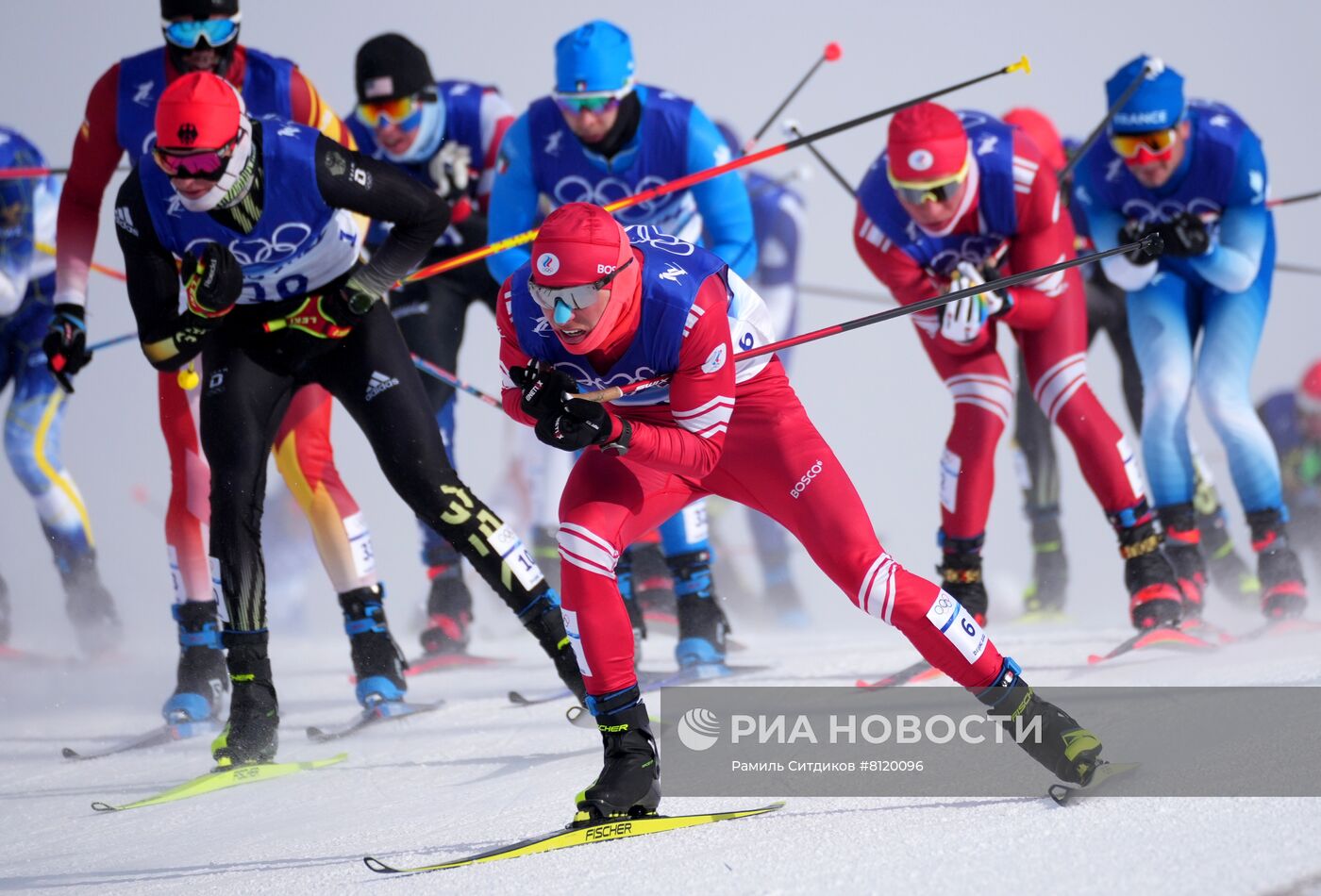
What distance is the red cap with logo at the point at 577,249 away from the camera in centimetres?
315

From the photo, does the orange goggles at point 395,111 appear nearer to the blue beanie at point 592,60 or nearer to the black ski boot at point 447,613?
the blue beanie at point 592,60

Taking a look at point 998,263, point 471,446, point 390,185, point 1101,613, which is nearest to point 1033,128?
point 998,263

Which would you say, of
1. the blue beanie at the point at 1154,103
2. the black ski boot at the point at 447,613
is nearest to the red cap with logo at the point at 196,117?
the black ski boot at the point at 447,613

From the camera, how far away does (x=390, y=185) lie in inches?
172

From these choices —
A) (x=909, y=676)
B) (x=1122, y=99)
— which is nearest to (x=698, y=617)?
(x=909, y=676)

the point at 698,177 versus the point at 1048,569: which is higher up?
the point at 698,177

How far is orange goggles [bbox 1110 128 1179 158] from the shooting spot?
5.49 meters

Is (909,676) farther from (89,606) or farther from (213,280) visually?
(89,606)

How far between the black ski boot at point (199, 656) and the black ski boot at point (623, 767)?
91.2 inches

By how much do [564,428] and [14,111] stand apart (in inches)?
365

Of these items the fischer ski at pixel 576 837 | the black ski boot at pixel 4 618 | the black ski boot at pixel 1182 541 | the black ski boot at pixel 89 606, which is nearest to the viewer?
the fischer ski at pixel 576 837

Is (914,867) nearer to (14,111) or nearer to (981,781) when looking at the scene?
(981,781)

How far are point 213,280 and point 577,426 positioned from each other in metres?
1.56

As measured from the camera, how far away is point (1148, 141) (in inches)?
217
